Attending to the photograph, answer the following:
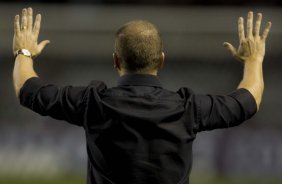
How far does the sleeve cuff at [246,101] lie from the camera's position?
8.60 ft

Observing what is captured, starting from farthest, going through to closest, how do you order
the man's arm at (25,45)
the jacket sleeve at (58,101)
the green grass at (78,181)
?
1. the green grass at (78,181)
2. the man's arm at (25,45)
3. the jacket sleeve at (58,101)

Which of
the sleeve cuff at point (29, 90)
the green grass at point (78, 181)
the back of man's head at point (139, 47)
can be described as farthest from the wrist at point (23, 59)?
the green grass at point (78, 181)

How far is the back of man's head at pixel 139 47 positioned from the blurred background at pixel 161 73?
20.2ft

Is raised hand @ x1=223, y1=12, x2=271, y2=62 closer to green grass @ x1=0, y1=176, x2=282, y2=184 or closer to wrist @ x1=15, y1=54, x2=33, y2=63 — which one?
wrist @ x1=15, y1=54, x2=33, y2=63

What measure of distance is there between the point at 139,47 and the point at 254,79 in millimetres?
463

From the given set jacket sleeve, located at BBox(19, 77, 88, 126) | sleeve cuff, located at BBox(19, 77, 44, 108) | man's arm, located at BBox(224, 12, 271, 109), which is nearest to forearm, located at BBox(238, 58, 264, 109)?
man's arm, located at BBox(224, 12, 271, 109)

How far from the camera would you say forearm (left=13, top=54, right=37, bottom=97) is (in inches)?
104

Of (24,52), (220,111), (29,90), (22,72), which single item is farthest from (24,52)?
(220,111)

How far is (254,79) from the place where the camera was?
108 inches

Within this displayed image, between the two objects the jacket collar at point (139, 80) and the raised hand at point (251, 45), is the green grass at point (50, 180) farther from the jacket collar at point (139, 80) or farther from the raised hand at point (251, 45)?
the jacket collar at point (139, 80)

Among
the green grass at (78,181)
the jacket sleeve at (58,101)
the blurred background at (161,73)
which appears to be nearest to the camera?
the jacket sleeve at (58,101)

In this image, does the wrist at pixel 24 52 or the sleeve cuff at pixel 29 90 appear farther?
the wrist at pixel 24 52

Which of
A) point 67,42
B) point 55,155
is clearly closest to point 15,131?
point 55,155

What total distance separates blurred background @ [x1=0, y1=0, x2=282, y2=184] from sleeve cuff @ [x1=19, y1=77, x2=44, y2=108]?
6.12 m
